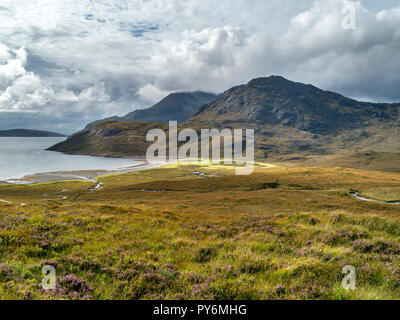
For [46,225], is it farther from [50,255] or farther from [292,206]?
[292,206]

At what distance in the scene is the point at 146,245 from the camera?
1082 centimetres

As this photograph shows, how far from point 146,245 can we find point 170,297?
16.3ft

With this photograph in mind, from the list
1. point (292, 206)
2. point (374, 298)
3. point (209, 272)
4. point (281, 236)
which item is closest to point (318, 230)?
point (281, 236)

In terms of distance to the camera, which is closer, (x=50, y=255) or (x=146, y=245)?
(x=50, y=255)

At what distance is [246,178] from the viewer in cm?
10850

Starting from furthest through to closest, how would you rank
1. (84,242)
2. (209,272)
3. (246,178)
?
(246,178) < (84,242) < (209,272)

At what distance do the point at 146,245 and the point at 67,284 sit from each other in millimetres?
4484

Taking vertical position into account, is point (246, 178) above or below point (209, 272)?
below
